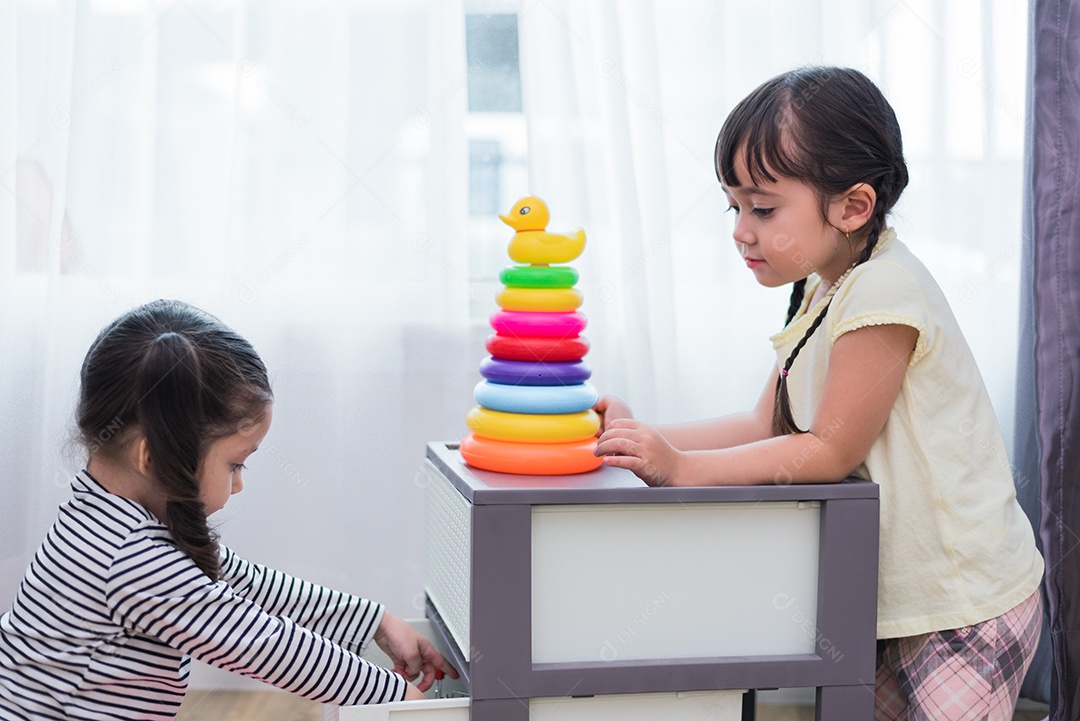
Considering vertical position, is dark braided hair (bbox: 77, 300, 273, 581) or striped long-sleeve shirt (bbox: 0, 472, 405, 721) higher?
dark braided hair (bbox: 77, 300, 273, 581)

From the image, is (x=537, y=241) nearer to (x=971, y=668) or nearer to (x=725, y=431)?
(x=725, y=431)

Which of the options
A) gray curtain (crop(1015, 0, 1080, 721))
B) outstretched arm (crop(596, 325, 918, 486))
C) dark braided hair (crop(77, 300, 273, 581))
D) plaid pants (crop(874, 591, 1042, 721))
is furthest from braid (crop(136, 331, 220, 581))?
gray curtain (crop(1015, 0, 1080, 721))

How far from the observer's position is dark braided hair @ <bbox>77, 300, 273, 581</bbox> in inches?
38.7

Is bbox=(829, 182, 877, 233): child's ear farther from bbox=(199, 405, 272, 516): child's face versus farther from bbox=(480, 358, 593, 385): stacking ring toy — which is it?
bbox=(199, 405, 272, 516): child's face

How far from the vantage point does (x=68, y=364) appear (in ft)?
5.70

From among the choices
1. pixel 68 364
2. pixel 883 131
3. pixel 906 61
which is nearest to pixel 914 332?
pixel 883 131

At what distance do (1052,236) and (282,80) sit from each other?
3.79 ft

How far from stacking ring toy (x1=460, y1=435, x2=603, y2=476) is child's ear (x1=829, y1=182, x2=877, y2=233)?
33 cm

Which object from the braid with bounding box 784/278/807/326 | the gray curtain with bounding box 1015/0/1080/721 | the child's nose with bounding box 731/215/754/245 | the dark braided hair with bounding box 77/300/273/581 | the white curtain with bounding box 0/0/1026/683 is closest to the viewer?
the dark braided hair with bounding box 77/300/273/581

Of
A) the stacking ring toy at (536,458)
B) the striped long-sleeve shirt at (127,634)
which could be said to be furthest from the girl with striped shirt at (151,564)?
the stacking ring toy at (536,458)

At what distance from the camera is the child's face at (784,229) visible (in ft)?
3.48

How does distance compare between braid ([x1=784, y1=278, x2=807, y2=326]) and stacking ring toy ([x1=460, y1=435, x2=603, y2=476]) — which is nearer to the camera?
stacking ring toy ([x1=460, y1=435, x2=603, y2=476])

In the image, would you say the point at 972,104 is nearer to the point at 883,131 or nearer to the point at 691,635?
the point at 883,131

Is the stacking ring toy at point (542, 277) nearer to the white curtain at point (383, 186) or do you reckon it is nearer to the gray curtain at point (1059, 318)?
the white curtain at point (383, 186)
